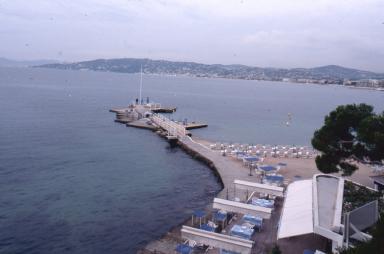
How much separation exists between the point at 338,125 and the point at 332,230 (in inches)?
356

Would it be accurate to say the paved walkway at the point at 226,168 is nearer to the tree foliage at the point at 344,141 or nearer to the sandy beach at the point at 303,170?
the sandy beach at the point at 303,170

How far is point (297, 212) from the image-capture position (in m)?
14.8

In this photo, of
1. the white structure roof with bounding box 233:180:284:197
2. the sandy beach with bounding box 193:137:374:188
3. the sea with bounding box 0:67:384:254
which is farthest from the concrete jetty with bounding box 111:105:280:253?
the sandy beach with bounding box 193:137:374:188

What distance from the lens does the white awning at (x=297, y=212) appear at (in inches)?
524

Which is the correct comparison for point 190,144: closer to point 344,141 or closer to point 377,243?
point 344,141

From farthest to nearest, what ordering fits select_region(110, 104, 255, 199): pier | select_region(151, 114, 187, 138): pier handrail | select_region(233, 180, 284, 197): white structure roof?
select_region(151, 114, 187, 138): pier handrail < select_region(110, 104, 255, 199): pier < select_region(233, 180, 284, 197): white structure roof

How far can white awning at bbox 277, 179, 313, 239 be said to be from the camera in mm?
13305

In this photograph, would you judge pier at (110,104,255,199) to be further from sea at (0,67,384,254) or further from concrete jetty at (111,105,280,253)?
sea at (0,67,384,254)

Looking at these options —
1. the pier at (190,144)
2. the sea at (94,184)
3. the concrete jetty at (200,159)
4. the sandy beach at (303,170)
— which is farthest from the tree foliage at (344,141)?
the sea at (94,184)

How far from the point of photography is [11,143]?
3562 cm

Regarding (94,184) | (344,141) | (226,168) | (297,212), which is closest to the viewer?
(297,212)

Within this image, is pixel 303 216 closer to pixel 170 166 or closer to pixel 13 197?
pixel 13 197

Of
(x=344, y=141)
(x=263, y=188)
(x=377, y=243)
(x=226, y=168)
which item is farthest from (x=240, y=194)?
(x=377, y=243)

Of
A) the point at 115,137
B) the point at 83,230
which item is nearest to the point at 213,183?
the point at 83,230
